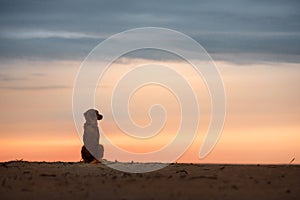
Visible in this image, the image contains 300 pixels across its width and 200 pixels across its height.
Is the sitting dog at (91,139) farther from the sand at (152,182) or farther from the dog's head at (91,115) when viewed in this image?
the sand at (152,182)

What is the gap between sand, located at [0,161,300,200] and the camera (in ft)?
58.3

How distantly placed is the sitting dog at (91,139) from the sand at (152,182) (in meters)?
3.38

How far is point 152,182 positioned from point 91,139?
810cm

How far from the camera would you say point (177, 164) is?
24.3 m

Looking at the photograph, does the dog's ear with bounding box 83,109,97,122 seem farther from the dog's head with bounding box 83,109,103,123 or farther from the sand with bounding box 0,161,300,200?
the sand with bounding box 0,161,300,200

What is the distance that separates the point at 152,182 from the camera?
19516 mm

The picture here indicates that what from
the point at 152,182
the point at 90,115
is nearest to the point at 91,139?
the point at 90,115

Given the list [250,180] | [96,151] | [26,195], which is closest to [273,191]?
[250,180]

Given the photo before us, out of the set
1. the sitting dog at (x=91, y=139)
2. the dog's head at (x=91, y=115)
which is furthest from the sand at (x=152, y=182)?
the dog's head at (x=91, y=115)

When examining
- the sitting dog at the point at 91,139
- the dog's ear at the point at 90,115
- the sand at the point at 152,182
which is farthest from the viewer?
the dog's ear at the point at 90,115

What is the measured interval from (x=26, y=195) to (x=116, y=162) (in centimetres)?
682

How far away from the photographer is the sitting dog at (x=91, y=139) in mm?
26906

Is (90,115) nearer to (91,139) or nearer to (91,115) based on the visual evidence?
(91,115)

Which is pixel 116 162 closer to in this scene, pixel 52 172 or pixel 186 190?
pixel 52 172
